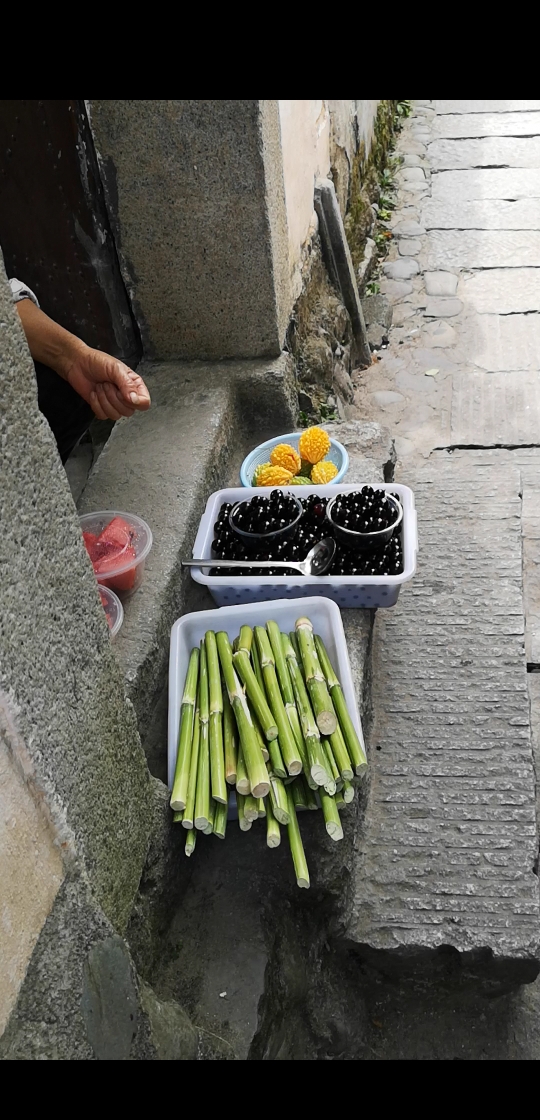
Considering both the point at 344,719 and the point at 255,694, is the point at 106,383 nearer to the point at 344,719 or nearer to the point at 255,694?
the point at 255,694

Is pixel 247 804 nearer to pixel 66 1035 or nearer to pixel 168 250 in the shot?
pixel 66 1035

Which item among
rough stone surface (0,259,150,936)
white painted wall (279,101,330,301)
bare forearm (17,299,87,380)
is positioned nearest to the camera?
rough stone surface (0,259,150,936)

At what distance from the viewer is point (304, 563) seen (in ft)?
10.2

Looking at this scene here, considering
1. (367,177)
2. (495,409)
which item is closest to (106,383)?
(495,409)

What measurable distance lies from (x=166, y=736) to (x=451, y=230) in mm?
5418

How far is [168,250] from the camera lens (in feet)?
12.4

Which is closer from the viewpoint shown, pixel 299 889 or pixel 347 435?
pixel 299 889

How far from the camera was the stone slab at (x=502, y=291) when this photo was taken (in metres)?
5.85

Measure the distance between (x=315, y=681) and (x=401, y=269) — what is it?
466 cm

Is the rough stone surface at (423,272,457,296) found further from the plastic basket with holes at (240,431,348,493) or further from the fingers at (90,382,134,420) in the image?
the fingers at (90,382,134,420)

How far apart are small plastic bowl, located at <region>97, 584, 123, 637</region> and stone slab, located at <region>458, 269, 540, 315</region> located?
4069mm

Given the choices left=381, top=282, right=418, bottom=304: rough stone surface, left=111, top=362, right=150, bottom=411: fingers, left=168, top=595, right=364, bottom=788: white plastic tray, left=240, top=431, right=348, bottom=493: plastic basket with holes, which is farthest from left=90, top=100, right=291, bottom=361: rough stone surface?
left=381, top=282, right=418, bottom=304: rough stone surface

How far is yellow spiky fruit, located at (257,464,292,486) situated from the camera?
3.62 meters
